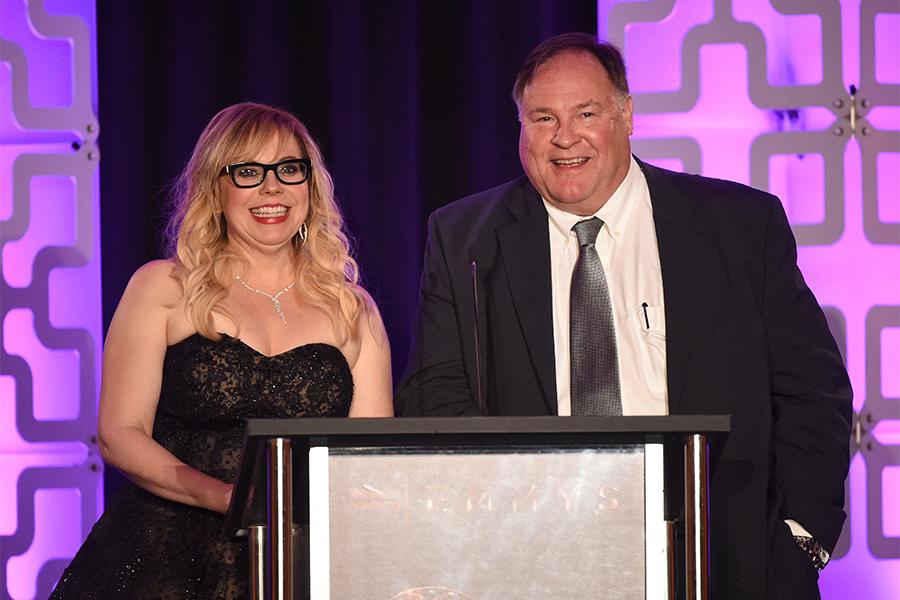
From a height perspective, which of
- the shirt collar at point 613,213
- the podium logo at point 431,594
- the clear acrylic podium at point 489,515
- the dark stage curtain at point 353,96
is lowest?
the podium logo at point 431,594

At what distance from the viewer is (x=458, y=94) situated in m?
3.64

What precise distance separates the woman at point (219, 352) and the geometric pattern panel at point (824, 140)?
132 centimetres

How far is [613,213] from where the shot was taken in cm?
258

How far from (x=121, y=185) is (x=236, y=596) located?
172 centimetres

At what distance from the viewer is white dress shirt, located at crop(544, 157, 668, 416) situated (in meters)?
2.41

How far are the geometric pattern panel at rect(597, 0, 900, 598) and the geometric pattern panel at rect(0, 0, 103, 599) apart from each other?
173cm

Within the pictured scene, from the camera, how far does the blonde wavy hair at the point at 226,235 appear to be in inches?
104

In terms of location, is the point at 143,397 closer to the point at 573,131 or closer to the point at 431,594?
the point at 573,131

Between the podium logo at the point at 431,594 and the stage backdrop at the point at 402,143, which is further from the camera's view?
the stage backdrop at the point at 402,143

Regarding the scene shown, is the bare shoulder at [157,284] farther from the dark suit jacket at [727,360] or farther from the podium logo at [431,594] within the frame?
the podium logo at [431,594]

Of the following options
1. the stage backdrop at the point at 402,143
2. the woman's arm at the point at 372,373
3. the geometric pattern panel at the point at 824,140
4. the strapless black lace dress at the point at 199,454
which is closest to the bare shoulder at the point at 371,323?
the woman's arm at the point at 372,373

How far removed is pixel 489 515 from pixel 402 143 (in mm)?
2343

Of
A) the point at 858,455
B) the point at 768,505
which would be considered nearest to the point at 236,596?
the point at 768,505

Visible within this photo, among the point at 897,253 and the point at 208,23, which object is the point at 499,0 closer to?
the point at 208,23
